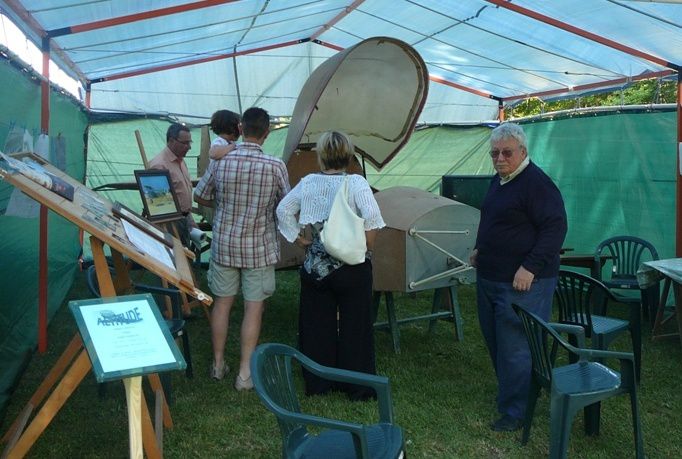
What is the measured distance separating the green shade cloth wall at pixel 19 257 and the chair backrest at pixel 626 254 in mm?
4754

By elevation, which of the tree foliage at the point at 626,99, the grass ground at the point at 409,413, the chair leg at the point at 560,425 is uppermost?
the tree foliage at the point at 626,99

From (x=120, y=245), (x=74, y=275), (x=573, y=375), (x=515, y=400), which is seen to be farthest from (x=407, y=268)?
(x=74, y=275)

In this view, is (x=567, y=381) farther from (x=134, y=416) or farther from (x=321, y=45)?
(x=321, y=45)

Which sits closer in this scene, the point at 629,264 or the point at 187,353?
the point at 187,353

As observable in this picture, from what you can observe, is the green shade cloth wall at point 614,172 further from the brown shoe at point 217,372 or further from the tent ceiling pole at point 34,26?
the tent ceiling pole at point 34,26

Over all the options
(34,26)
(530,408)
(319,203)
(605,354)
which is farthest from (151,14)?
(605,354)

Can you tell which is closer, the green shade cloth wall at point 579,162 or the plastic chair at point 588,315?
the plastic chair at point 588,315

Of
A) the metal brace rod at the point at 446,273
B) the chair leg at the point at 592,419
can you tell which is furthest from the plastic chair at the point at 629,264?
the chair leg at the point at 592,419

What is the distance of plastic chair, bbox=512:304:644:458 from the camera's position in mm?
2826

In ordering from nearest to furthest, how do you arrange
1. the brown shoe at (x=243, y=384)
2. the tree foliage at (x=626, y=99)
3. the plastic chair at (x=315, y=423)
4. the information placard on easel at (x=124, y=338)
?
the information placard on easel at (x=124, y=338) → the plastic chair at (x=315, y=423) → the brown shoe at (x=243, y=384) → the tree foliage at (x=626, y=99)

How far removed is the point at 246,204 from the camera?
3883 millimetres

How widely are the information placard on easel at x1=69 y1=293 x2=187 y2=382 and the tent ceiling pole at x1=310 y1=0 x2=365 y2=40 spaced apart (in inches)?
183

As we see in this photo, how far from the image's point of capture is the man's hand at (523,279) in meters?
3.26

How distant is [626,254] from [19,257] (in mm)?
5307
